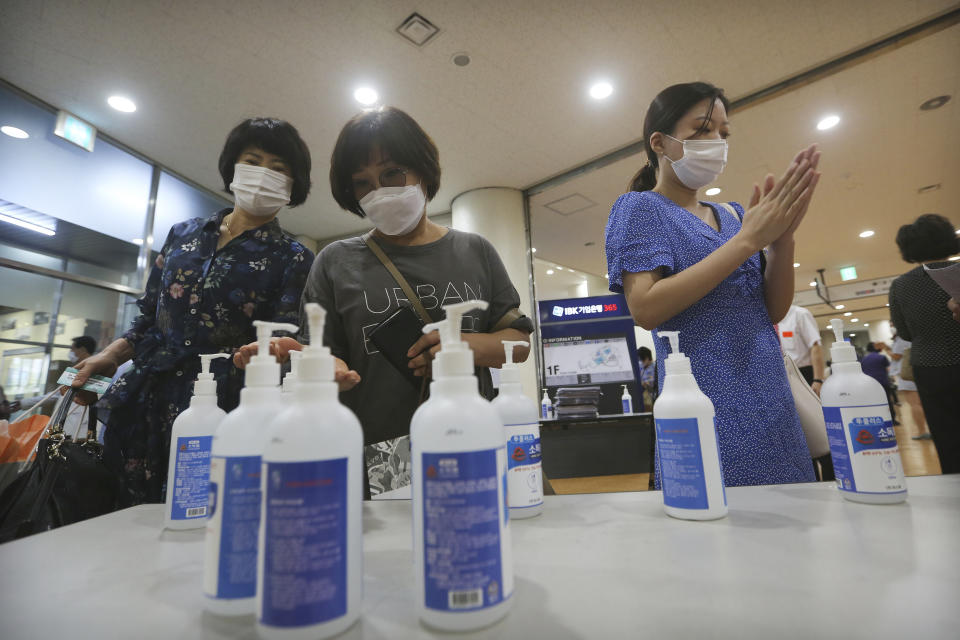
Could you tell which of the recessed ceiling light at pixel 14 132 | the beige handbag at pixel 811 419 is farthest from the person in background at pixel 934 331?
the recessed ceiling light at pixel 14 132

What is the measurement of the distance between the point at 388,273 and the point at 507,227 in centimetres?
385

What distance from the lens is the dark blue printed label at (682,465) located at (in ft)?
2.00

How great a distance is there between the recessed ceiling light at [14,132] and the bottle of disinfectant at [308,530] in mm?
4396

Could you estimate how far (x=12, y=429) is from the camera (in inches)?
37.7

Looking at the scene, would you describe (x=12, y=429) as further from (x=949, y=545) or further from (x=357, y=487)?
(x=949, y=545)

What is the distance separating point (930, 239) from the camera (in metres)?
2.02

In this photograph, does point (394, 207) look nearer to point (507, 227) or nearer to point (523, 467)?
point (523, 467)

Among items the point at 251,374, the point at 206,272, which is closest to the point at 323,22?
the point at 206,272

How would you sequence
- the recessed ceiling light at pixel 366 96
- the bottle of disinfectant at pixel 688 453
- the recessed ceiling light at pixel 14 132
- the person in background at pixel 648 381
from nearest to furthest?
the bottle of disinfectant at pixel 688 453 < the recessed ceiling light at pixel 14 132 < the recessed ceiling light at pixel 366 96 < the person in background at pixel 648 381

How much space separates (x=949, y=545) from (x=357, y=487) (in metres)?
0.63

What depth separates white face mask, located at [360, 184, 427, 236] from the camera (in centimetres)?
108

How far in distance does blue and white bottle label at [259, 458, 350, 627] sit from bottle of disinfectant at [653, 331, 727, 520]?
0.48m

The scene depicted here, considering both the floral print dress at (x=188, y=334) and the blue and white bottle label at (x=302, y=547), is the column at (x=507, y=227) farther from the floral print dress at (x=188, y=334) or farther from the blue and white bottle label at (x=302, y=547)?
the blue and white bottle label at (x=302, y=547)

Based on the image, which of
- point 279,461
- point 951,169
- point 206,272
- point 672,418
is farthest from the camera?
point 951,169
